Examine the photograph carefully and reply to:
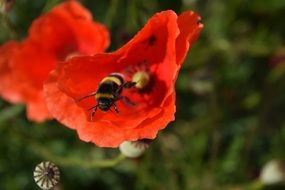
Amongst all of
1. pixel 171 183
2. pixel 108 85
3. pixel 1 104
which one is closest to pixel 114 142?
pixel 108 85

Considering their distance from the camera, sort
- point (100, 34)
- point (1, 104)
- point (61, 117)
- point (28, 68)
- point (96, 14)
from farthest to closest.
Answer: point (96, 14)
point (1, 104)
point (28, 68)
point (100, 34)
point (61, 117)

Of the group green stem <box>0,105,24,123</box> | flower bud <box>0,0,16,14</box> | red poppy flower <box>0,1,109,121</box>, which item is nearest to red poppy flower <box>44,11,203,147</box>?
red poppy flower <box>0,1,109,121</box>

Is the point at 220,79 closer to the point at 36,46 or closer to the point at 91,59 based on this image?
the point at 36,46

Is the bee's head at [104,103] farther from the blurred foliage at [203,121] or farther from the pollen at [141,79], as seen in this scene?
the blurred foliage at [203,121]

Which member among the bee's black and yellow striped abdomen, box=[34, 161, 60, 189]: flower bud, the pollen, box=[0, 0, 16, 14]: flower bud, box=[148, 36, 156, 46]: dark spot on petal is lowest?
box=[34, 161, 60, 189]: flower bud

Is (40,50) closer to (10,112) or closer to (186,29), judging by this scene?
(10,112)

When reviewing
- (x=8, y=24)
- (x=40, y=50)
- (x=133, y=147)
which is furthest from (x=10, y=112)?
(x=133, y=147)

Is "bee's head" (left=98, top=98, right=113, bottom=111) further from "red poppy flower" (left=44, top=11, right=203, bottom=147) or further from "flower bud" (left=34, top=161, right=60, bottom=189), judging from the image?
"flower bud" (left=34, top=161, right=60, bottom=189)

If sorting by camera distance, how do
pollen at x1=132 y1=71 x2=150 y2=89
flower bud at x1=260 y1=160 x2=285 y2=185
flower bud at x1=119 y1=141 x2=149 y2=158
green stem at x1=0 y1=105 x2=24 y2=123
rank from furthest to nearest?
green stem at x1=0 y1=105 x2=24 y2=123, flower bud at x1=260 y1=160 x2=285 y2=185, pollen at x1=132 y1=71 x2=150 y2=89, flower bud at x1=119 y1=141 x2=149 y2=158
